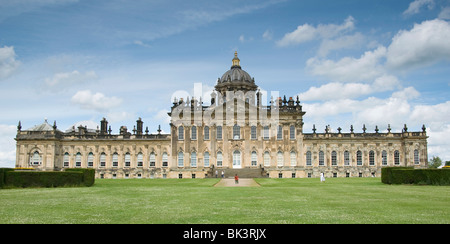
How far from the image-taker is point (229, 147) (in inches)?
2275

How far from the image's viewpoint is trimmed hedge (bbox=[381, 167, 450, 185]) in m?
32.8

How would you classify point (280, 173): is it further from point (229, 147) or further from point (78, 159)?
point (78, 159)

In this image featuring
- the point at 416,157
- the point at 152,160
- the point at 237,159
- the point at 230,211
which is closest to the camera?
the point at 230,211

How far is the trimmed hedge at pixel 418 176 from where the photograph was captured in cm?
3275

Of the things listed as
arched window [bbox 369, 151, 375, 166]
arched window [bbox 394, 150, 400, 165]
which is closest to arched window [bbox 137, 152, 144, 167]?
arched window [bbox 369, 151, 375, 166]

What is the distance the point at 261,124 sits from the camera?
58.0 meters

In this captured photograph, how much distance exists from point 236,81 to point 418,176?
119ft

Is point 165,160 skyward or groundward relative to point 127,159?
groundward

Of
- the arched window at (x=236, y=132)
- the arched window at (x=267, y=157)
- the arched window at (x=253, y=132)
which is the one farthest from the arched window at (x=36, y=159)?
the arched window at (x=267, y=157)

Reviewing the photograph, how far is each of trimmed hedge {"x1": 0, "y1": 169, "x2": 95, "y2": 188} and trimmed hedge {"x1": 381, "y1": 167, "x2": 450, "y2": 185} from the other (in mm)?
25154

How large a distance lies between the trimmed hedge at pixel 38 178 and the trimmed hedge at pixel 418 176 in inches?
990

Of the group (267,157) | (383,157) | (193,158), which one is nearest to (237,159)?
(267,157)

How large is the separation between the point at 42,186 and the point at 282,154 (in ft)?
112
